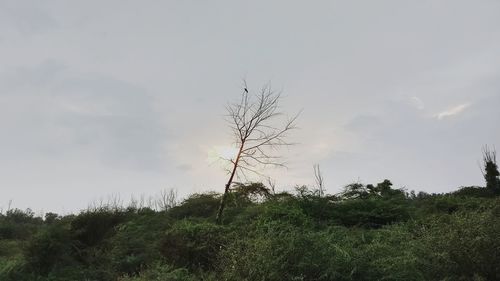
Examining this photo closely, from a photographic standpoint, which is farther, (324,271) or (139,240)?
(139,240)

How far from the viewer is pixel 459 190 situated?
3225 centimetres

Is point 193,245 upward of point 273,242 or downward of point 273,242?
upward

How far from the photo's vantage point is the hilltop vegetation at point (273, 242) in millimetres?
8406

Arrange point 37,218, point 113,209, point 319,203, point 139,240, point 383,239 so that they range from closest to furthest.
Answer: point 383,239 < point 139,240 < point 319,203 < point 113,209 < point 37,218

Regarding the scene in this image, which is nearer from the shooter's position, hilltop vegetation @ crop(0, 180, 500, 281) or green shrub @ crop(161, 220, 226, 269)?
hilltop vegetation @ crop(0, 180, 500, 281)

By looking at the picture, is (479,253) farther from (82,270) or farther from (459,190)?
(459,190)

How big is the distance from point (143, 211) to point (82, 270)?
29.1 feet

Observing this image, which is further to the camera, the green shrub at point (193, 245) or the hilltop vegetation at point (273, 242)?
the green shrub at point (193, 245)

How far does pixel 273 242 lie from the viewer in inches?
333

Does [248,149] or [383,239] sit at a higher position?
[248,149]

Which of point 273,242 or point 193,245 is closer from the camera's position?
point 273,242

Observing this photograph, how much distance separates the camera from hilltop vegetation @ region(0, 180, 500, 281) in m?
8.41


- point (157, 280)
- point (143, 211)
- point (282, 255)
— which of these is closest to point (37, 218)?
point (143, 211)

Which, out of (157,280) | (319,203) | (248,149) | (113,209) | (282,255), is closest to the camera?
(282,255)
